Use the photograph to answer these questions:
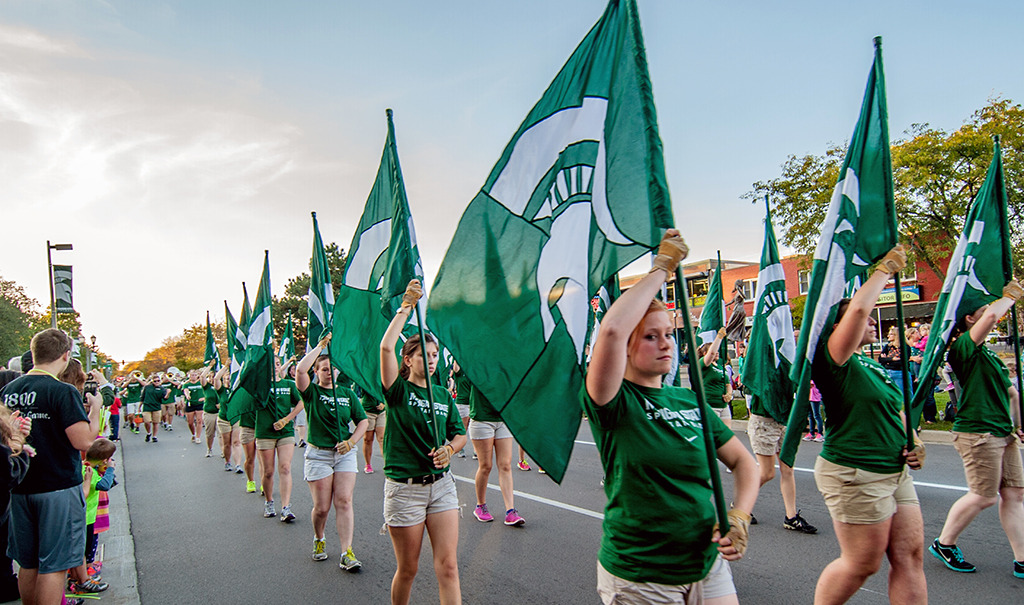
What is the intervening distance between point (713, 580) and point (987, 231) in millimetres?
4283

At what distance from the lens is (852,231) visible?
11.8 ft

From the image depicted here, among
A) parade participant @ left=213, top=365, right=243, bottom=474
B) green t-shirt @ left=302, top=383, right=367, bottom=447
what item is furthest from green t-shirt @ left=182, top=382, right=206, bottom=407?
green t-shirt @ left=302, top=383, right=367, bottom=447

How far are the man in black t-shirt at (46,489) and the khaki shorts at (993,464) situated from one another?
20.3 ft

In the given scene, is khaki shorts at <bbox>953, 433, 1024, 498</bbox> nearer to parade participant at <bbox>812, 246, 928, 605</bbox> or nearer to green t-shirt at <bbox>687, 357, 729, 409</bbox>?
parade participant at <bbox>812, 246, 928, 605</bbox>

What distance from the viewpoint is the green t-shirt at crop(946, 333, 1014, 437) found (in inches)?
190

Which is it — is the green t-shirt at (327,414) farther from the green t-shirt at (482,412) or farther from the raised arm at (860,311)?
the raised arm at (860,311)

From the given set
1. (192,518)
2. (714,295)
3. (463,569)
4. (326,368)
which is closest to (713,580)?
(463,569)

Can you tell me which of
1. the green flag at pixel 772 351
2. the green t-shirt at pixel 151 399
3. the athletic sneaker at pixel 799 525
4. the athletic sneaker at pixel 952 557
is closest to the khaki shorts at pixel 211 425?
the green t-shirt at pixel 151 399

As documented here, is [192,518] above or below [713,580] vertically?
below

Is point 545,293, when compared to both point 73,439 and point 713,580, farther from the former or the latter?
point 73,439

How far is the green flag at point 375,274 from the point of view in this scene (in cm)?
473

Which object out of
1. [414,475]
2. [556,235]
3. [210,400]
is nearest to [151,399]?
[210,400]

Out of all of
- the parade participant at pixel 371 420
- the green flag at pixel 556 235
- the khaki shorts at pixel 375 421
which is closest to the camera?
the green flag at pixel 556 235

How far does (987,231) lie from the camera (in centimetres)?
511
